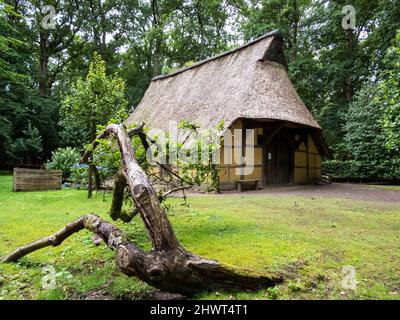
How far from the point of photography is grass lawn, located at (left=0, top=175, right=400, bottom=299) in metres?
2.89

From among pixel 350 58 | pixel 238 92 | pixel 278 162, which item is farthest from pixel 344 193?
pixel 350 58

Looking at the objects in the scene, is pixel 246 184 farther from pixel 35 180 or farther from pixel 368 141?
pixel 368 141

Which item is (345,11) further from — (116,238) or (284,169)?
(116,238)

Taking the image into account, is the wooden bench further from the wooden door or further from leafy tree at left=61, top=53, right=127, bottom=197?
leafy tree at left=61, top=53, right=127, bottom=197

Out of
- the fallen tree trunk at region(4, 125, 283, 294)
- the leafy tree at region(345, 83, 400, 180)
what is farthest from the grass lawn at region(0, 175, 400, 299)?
the leafy tree at region(345, 83, 400, 180)

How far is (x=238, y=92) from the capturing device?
12.7m

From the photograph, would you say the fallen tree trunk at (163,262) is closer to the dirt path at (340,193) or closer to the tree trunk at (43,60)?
the dirt path at (340,193)

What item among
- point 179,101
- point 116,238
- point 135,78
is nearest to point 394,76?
point 116,238

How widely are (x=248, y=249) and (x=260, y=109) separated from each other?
28.1 feet

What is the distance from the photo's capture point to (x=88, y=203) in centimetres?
780

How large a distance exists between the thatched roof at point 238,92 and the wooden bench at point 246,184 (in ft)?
8.47

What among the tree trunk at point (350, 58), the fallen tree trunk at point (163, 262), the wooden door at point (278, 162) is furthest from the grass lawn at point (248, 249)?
the tree trunk at point (350, 58)

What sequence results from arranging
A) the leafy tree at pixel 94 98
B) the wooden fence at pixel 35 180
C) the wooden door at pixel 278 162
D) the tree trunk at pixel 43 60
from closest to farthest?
1. the leafy tree at pixel 94 98
2. the wooden fence at pixel 35 180
3. the wooden door at pixel 278 162
4. the tree trunk at pixel 43 60

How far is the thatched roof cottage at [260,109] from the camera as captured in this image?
475 inches
